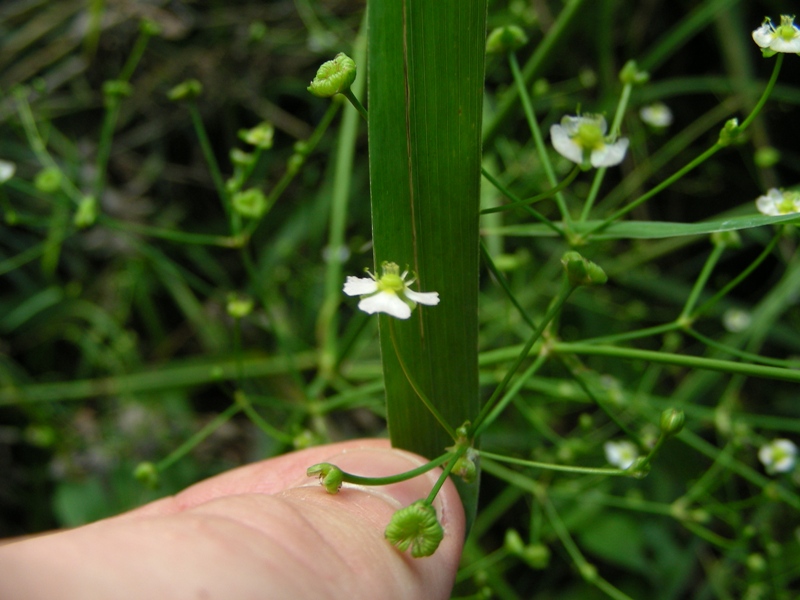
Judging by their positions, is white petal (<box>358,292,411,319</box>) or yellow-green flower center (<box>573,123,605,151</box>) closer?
white petal (<box>358,292,411,319</box>)

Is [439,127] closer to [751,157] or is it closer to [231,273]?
[231,273]

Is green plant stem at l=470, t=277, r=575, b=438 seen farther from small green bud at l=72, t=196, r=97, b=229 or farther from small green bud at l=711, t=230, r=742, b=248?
small green bud at l=72, t=196, r=97, b=229

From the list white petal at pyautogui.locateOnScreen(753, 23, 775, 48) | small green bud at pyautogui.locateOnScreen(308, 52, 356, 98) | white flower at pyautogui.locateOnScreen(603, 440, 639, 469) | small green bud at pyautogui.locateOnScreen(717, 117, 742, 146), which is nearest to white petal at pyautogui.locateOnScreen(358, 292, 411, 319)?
small green bud at pyautogui.locateOnScreen(308, 52, 356, 98)

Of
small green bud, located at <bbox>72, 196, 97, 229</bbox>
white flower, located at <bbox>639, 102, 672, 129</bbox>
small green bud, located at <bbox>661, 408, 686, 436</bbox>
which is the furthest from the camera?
white flower, located at <bbox>639, 102, 672, 129</bbox>

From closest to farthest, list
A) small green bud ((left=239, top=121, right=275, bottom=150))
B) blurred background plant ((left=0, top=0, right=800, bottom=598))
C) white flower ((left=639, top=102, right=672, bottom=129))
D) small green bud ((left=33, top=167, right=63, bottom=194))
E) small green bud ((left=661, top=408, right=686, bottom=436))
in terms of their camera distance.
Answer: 1. small green bud ((left=661, top=408, right=686, bottom=436))
2. small green bud ((left=239, top=121, right=275, bottom=150))
3. small green bud ((left=33, top=167, right=63, bottom=194))
4. white flower ((left=639, top=102, right=672, bottom=129))
5. blurred background plant ((left=0, top=0, right=800, bottom=598))

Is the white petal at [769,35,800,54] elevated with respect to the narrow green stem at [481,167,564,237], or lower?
elevated

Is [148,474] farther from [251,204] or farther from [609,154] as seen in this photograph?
[609,154]

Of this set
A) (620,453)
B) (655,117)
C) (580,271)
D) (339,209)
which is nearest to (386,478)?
(580,271)
